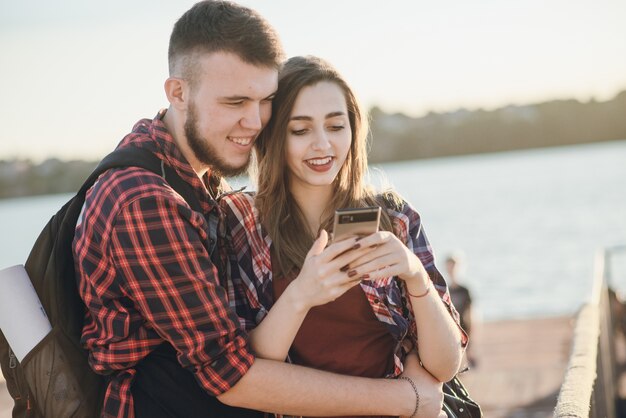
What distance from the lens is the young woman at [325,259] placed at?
2.30 meters

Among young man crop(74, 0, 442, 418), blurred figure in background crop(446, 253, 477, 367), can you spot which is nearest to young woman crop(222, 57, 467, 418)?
young man crop(74, 0, 442, 418)

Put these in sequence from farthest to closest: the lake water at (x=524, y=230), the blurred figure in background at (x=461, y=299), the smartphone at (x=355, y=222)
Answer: the lake water at (x=524, y=230)
the blurred figure in background at (x=461, y=299)
the smartphone at (x=355, y=222)

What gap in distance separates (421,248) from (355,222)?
0.55 metres

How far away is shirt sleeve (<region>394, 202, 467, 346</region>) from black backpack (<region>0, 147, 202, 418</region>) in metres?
0.75

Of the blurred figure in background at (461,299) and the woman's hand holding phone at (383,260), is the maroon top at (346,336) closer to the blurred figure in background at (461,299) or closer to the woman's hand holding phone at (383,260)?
the woman's hand holding phone at (383,260)

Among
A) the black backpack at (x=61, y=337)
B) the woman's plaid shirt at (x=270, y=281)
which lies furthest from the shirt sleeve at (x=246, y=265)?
the black backpack at (x=61, y=337)

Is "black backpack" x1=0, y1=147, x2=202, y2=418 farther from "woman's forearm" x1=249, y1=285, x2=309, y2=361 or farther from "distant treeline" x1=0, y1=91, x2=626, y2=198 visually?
"distant treeline" x1=0, y1=91, x2=626, y2=198

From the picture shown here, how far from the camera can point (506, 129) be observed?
259 feet

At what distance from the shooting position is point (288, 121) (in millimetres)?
2807

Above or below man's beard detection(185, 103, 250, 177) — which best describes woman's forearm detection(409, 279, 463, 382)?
below

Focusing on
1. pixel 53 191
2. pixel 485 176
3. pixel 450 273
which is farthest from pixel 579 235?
pixel 485 176

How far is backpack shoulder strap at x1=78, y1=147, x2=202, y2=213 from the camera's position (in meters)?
2.32

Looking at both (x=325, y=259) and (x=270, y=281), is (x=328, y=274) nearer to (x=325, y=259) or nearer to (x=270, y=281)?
(x=325, y=259)

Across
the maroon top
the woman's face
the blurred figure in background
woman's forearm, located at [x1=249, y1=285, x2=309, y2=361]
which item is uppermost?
the woman's face
